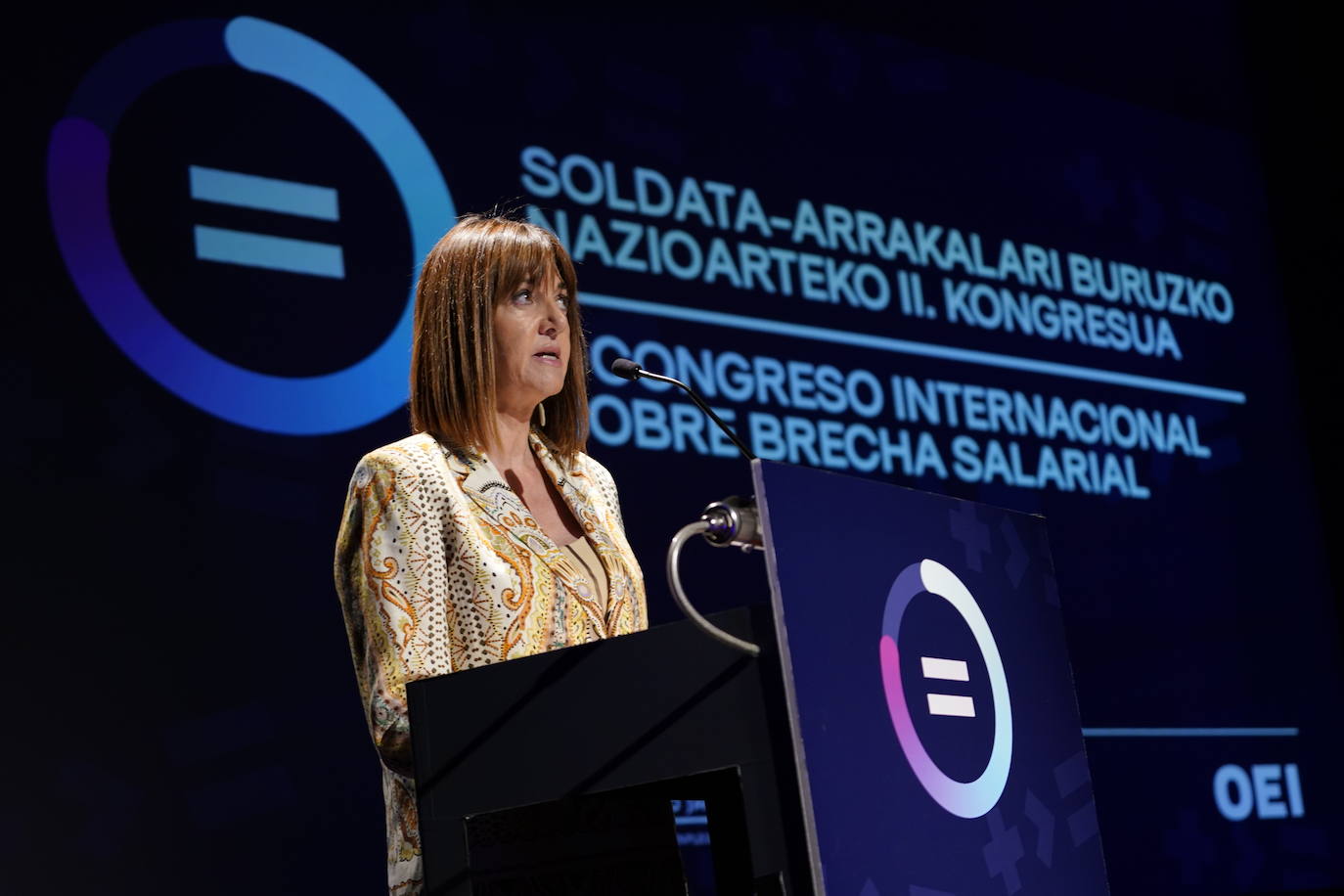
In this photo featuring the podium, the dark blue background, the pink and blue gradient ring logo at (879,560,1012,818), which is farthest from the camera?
the dark blue background

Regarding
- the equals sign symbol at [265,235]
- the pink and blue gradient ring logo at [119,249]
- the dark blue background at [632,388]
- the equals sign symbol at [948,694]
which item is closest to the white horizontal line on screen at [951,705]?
the equals sign symbol at [948,694]

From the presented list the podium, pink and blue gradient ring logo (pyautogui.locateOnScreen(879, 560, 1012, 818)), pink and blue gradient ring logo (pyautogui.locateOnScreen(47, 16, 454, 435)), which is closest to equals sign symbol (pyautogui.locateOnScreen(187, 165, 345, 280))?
pink and blue gradient ring logo (pyautogui.locateOnScreen(47, 16, 454, 435))

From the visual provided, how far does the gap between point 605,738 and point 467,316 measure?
0.76 metres

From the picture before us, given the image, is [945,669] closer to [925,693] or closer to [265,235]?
[925,693]

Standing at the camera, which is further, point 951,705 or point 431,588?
point 431,588

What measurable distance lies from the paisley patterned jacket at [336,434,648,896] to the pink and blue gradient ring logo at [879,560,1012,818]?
0.48 meters

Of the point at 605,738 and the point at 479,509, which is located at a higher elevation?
the point at 479,509

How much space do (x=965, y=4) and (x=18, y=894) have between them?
3.91 metres

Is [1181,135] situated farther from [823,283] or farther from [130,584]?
[130,584]

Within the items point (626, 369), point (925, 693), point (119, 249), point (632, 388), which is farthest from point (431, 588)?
point (632, 388)

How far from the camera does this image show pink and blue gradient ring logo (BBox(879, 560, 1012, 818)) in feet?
4.27

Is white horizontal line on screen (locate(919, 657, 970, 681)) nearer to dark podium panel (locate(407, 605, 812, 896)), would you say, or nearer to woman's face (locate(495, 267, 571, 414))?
dark podium panel (locate(407, 605, 812, 896))

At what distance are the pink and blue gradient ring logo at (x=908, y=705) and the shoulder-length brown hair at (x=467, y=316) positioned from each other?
0.64 metres

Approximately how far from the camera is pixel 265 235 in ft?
11.0
